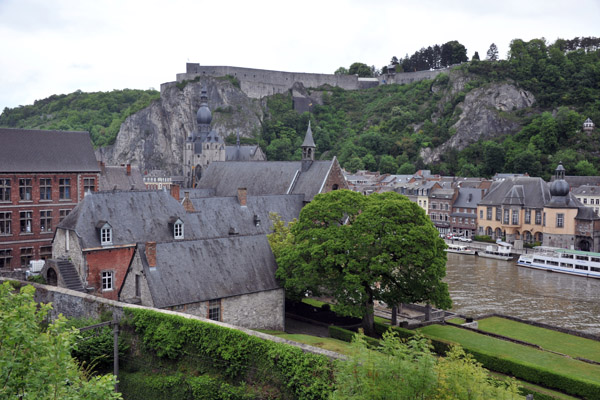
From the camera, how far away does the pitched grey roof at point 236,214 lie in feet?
130

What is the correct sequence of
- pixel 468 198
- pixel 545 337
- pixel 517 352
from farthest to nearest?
1. pixel 468 198
2. pixel 545 337
3. pixel 517 352

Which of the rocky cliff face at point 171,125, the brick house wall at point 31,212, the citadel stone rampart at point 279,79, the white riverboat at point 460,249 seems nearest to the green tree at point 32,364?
the brick house wall at point 31,212

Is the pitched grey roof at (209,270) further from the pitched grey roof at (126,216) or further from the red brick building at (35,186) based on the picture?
the red brick building at (35,186)

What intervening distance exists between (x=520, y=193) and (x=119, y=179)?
56456mm

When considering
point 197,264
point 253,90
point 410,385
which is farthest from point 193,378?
point 253,90

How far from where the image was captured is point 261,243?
32.7 meters

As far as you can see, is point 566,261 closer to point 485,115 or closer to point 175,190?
point 175,190

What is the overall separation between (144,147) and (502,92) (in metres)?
93.7

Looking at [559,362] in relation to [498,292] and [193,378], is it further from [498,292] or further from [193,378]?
[498,292]

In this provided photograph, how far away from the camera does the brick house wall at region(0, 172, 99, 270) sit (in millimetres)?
40750

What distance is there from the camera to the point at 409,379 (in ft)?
41.3

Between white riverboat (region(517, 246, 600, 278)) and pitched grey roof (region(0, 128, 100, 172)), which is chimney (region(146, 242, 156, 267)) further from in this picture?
white riverboat (region(517, 246, 600, 278))

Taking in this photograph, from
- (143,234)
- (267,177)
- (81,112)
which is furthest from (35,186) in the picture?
(81,112)

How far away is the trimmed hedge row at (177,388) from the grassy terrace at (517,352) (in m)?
13.8
